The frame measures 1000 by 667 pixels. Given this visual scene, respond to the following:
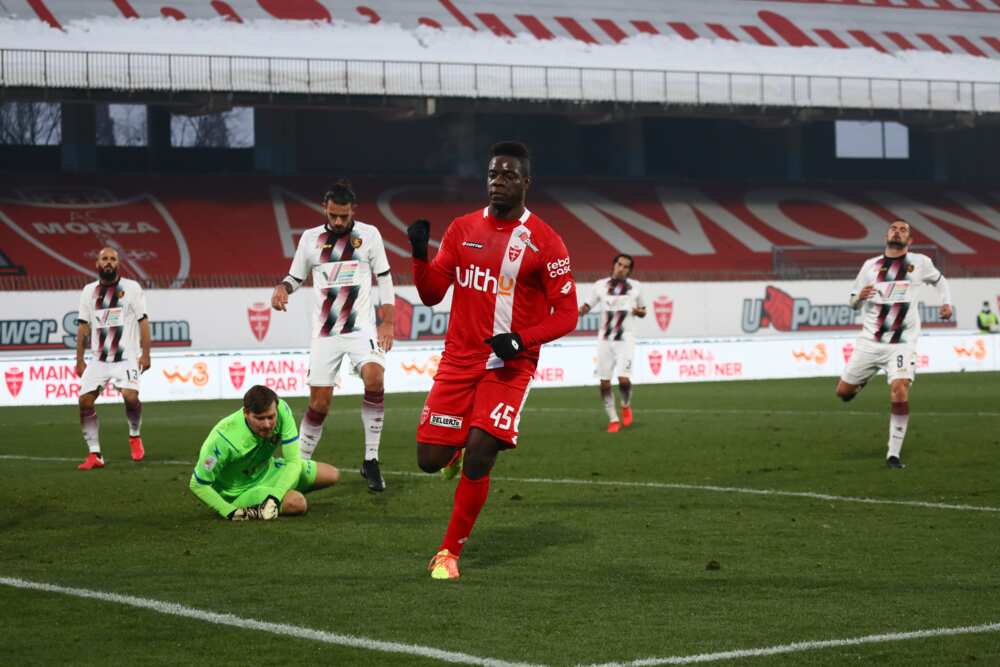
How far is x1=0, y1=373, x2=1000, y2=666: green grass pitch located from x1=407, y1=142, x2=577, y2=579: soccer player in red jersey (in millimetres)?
653

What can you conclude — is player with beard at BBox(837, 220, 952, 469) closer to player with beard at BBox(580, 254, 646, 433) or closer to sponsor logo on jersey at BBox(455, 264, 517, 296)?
player with beard at BBox(580, 254, 646, 433)

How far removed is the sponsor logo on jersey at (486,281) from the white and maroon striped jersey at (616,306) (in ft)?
37.7

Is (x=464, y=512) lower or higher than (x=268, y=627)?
higher

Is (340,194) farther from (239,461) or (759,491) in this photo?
(759,491)

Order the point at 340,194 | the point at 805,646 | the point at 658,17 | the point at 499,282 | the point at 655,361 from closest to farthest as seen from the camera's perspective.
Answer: the point at 805,646 → the point at 499,282 → the point at 340,194 → the point at 655,361 → the point at 658,17

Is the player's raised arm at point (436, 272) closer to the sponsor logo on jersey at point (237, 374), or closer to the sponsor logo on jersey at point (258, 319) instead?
the sponsor logo on jersey at point (237, 374)

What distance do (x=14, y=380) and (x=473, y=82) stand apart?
2025 cm

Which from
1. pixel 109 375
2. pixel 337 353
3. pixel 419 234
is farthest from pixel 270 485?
pixel 109 375

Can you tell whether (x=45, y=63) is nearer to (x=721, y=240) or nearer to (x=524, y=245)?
(x=721, y=240)

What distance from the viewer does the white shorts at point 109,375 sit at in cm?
1483

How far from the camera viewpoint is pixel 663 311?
129 ft

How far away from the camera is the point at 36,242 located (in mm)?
37469

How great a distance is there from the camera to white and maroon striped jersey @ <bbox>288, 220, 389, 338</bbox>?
11453 millimetres

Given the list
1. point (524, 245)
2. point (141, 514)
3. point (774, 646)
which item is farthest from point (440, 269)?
point (141, 514)
